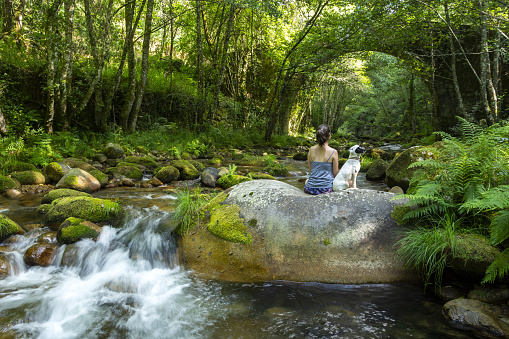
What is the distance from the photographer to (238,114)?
21.7 m

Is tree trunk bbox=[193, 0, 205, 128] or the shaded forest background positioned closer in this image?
the shaded forest background

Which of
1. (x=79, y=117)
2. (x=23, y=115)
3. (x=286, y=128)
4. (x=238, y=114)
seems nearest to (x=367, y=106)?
(x=286, y=128)

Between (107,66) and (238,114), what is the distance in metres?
9.00

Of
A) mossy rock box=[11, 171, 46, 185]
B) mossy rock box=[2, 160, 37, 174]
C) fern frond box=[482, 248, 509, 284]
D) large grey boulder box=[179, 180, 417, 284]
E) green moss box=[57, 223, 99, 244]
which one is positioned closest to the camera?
fern frond box=[482, 248, 509, 284]

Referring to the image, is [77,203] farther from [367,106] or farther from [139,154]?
[367,106]

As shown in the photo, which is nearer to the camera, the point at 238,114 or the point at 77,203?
the point at 77,203

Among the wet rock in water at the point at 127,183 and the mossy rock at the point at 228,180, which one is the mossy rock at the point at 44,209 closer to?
the wet rock in water at the point at 127,183

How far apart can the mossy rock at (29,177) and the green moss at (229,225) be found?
19.9ft

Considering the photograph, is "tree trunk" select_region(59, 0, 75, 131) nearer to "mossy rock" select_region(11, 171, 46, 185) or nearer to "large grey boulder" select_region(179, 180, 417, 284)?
"mossy rock" select_region(11, 171, 46, 185)

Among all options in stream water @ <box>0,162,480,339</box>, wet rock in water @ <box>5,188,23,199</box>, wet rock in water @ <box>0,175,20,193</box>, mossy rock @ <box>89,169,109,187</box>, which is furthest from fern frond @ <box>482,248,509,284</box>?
wet rock in water @ <box>0,175,20,193</box>

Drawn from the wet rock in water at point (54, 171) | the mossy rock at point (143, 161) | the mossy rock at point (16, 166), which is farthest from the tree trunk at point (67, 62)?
the wet rock in water at point (54, 171)

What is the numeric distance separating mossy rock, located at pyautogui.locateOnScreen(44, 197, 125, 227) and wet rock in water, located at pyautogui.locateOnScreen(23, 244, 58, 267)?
2.91 feet

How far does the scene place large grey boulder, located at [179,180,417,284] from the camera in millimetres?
3791

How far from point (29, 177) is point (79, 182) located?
1.47m
